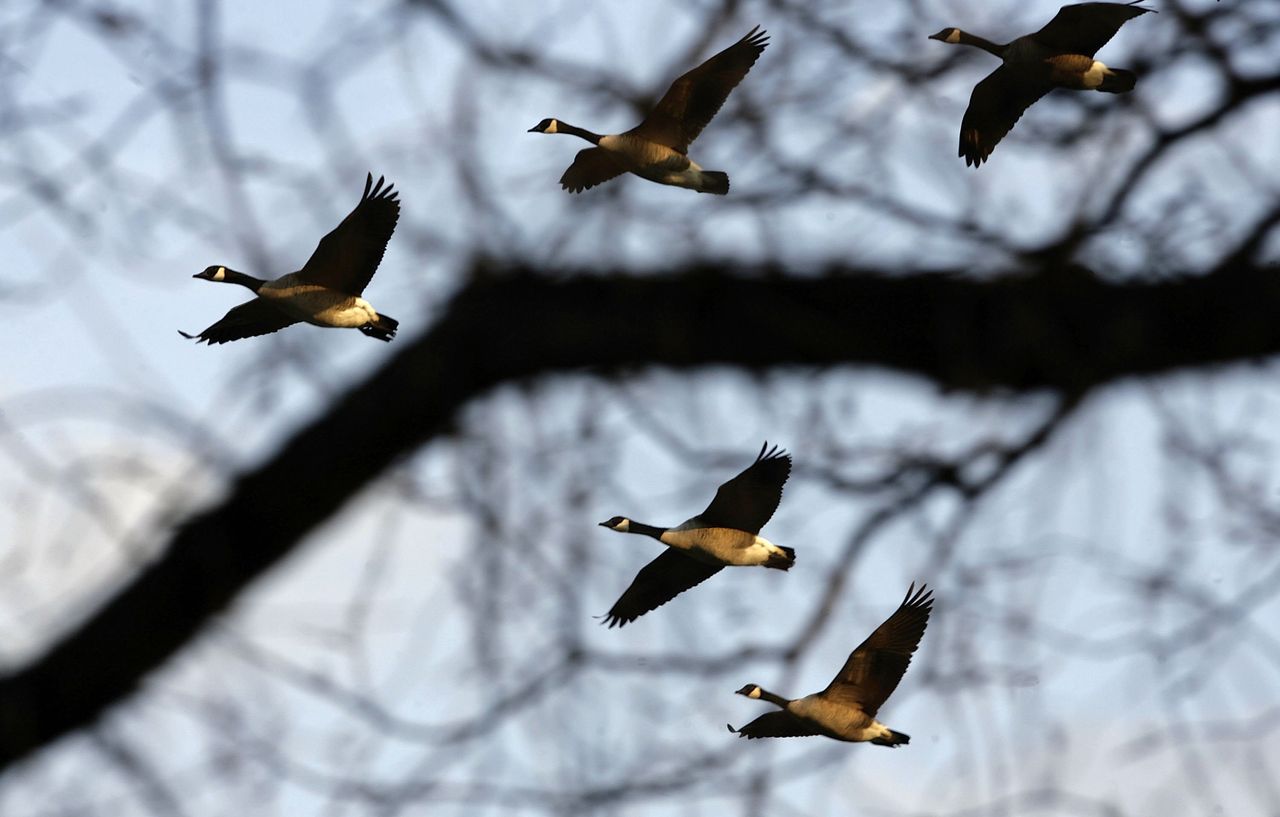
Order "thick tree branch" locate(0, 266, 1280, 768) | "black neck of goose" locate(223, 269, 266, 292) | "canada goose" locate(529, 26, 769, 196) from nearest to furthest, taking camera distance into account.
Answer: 1. "black neck of goose" locate(223, 269, 266, 292)
2. "canada goose" locate(529, 26, 769, 196)
3. "thick tree branch" locate(0, 266, 1280, 768)

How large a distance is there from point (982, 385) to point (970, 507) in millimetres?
393

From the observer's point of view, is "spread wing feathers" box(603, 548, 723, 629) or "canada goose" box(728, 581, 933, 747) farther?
"spread wing feathers" box(603, 548, 723, 629)

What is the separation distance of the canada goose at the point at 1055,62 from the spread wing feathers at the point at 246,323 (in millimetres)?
1015

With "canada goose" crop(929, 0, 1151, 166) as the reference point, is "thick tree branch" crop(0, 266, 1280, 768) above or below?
above

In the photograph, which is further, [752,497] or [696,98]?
[696,98]

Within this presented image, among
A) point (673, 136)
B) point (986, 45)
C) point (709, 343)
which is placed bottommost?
point (673, 136)

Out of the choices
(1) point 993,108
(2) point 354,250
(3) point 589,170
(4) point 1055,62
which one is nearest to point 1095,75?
(4) point 1055,62

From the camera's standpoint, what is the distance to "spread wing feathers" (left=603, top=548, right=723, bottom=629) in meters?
2.60

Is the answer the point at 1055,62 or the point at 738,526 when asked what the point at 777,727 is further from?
the point at 1055,62

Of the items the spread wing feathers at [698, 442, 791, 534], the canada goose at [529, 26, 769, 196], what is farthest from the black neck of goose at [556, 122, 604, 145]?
the spread wing feathers at [698, 442, 791, 534]

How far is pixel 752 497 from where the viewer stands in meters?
2.28

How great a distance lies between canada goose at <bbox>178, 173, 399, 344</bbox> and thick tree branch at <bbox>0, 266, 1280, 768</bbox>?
2.91 m

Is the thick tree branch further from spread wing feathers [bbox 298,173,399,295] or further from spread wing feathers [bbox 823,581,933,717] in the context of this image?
spread wing feathers [bbox 298,173,399,295]

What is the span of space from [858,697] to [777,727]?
135 millimetres
